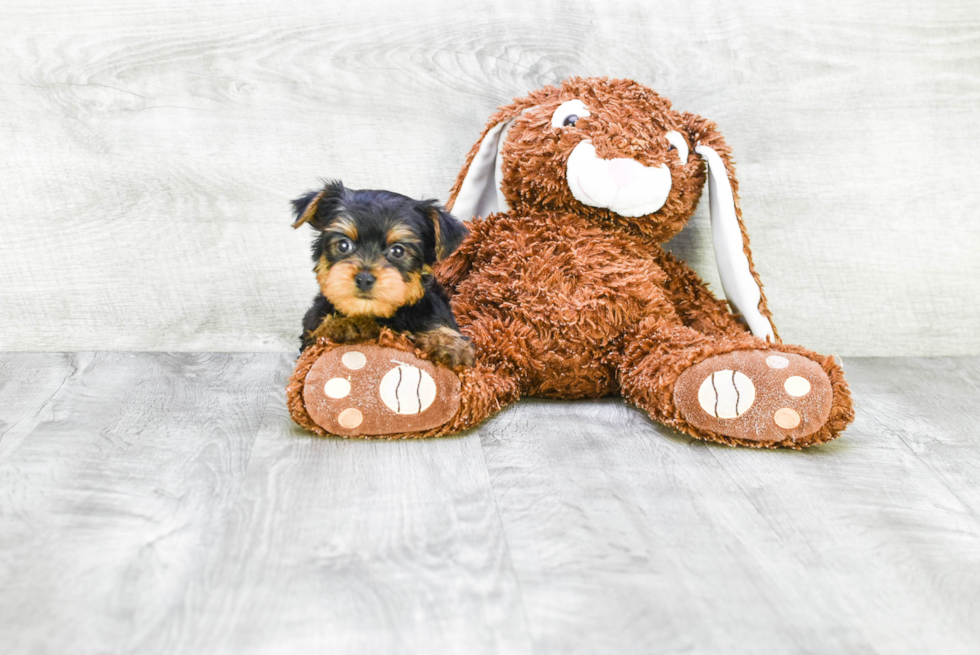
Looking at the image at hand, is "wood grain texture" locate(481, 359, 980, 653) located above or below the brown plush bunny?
below

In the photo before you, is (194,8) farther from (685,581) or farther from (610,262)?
(685,581)

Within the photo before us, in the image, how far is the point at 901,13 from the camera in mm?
2000

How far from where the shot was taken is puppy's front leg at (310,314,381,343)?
1432mm

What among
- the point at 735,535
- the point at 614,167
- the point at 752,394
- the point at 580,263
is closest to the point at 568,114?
the point at 614,167

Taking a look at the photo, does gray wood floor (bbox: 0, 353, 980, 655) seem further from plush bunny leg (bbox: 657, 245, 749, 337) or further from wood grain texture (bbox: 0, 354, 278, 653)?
plush bunny leg (bbox: 657, 245, 749, 337)

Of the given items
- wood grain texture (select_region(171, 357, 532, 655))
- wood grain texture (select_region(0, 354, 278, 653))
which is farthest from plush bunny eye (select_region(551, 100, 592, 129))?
wood grain texture (select_region(0, 354, 278, 653))

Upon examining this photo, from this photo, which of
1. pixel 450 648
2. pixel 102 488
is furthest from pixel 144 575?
pixel 450 648

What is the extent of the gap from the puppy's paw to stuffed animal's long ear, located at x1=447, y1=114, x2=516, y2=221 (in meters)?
0.43

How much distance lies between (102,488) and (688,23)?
1578 millimetres

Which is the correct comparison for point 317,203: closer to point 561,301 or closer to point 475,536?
point 561,301

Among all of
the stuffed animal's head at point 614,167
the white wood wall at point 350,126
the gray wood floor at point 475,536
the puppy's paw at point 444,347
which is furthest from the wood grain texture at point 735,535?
the white wood wall at point 350,126

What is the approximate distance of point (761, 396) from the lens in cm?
141

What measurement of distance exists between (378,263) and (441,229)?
14cm

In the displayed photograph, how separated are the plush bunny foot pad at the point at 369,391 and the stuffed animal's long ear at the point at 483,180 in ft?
1.63
